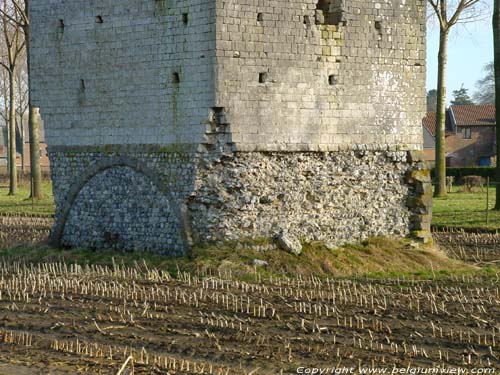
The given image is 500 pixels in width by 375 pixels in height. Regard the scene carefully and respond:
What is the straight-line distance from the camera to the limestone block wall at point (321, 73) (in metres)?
19.4

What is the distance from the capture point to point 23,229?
26828mm

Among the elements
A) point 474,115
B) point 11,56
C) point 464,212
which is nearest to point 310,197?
point 464,212

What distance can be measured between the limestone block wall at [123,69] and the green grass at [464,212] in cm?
956

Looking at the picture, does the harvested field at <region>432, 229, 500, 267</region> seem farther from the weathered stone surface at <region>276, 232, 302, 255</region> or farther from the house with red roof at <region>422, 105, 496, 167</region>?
the house with red roof at <region>422, 105, 496, 167</region>

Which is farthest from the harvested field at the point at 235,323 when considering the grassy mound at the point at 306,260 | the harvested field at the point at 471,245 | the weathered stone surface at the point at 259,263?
the harvested field at the point at 471,245

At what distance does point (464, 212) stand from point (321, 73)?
10667 millimetres

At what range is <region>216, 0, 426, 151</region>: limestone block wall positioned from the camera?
63.6ft

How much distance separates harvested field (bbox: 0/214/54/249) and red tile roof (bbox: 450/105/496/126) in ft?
150

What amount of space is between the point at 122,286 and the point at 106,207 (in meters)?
4.14

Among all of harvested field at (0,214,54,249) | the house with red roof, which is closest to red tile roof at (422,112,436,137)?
the house with red roof

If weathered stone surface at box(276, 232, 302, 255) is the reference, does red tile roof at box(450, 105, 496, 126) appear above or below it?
above

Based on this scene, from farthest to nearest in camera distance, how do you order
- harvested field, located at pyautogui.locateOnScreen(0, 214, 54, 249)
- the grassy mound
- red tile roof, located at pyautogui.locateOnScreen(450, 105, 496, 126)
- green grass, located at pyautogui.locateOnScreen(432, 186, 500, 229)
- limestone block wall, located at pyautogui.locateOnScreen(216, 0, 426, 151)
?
red tile roof, located at pyautogui.locateOnScreen(450, 105, 496, 126) → green grass, located at pyautogui.locateOnScreen(432, 186, 500, 229) → harvested field, located at pyautogui.locateOnScreen(0, 214, 54, 249) → limestone block wall, located at pyautogui.locateOnScreen(216, 0, 426, 151) → the grassy mound

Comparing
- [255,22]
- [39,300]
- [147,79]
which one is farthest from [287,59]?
[39,300]

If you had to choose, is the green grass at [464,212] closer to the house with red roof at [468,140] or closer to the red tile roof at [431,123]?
the red tile roof at [431,123]
